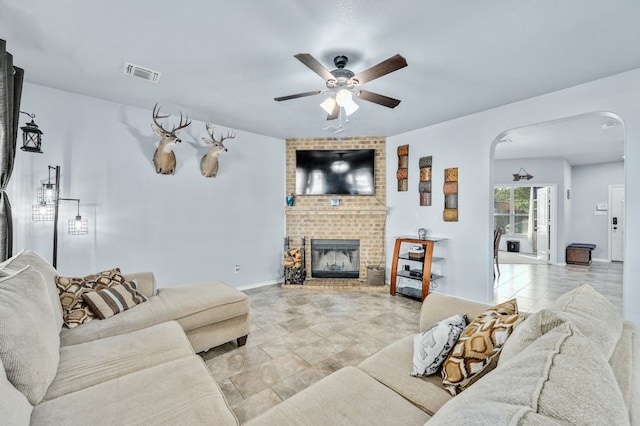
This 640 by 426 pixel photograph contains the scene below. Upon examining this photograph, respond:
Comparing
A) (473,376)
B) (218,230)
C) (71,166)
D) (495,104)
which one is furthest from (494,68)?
(71,166)

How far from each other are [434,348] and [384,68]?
1843 millimetres

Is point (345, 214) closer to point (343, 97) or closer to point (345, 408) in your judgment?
point (343, 97)

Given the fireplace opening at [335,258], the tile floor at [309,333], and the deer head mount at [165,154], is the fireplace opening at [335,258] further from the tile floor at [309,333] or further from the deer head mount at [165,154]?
the deer head mount at [165,154]

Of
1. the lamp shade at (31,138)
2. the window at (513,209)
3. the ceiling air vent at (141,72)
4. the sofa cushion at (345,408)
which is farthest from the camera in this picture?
the window at (513,209)

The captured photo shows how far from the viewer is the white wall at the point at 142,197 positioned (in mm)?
3000

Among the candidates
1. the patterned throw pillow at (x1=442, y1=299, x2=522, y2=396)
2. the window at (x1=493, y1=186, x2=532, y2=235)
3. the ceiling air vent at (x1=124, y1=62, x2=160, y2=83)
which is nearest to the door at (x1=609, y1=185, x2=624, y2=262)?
the window at (x1=493, y1=186, x2=532, y2=235)

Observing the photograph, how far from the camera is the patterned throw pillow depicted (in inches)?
46.0

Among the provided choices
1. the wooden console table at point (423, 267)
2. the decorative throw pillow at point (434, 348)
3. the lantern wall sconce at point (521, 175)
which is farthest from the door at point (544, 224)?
the decorative throw pillow at point (434, 348)

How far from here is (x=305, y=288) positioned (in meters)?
4.51

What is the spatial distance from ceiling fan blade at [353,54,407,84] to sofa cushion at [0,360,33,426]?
2412 millimetres

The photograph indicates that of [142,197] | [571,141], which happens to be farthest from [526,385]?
[571,141]

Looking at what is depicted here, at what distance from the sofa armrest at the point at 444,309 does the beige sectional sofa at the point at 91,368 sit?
1.27m

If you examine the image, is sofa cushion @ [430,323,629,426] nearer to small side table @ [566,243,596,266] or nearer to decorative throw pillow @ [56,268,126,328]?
decorative throw pillow @ [56,268,126,328]

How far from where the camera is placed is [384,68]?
6.73ft
